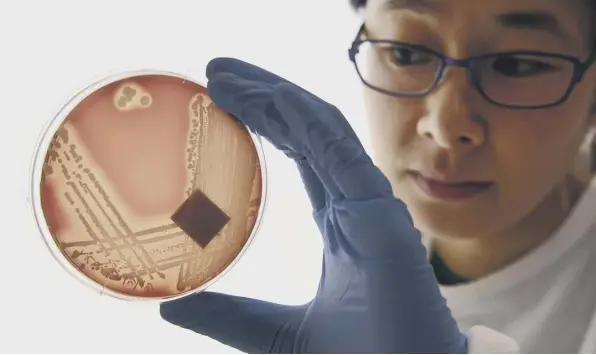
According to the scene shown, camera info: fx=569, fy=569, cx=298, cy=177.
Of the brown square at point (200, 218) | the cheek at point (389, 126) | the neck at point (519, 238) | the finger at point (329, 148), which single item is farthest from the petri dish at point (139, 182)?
the neck at point (519, 238)

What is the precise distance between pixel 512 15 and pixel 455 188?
0.32 meters

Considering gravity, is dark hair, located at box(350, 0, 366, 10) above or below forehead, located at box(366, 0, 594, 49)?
above

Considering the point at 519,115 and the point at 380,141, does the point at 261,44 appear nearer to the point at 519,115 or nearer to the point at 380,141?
the point at 380,141

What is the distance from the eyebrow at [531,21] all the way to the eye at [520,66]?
52mm

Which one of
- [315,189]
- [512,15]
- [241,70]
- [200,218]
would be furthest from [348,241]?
[512,15]

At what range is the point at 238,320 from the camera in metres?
1.06

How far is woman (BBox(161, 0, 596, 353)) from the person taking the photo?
2.98 ft

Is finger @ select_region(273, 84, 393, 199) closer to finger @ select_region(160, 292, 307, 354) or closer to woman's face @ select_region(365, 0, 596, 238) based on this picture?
woman's face @ select_region(365, 0, 596, 238)

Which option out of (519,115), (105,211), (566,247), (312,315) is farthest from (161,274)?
(566,247)

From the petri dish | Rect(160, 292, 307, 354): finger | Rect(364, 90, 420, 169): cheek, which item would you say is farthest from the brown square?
Rect(364, 90, 420, 169): cheek

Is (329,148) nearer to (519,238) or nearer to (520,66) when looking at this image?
(520,66)

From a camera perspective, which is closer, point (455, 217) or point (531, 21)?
point (531, 21)

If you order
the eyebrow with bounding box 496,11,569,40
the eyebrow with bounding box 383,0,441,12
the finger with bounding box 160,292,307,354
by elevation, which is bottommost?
the finger with bounding box 160,292,307,354

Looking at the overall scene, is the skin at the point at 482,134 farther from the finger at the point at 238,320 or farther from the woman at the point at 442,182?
the finger at the point at 238,320
